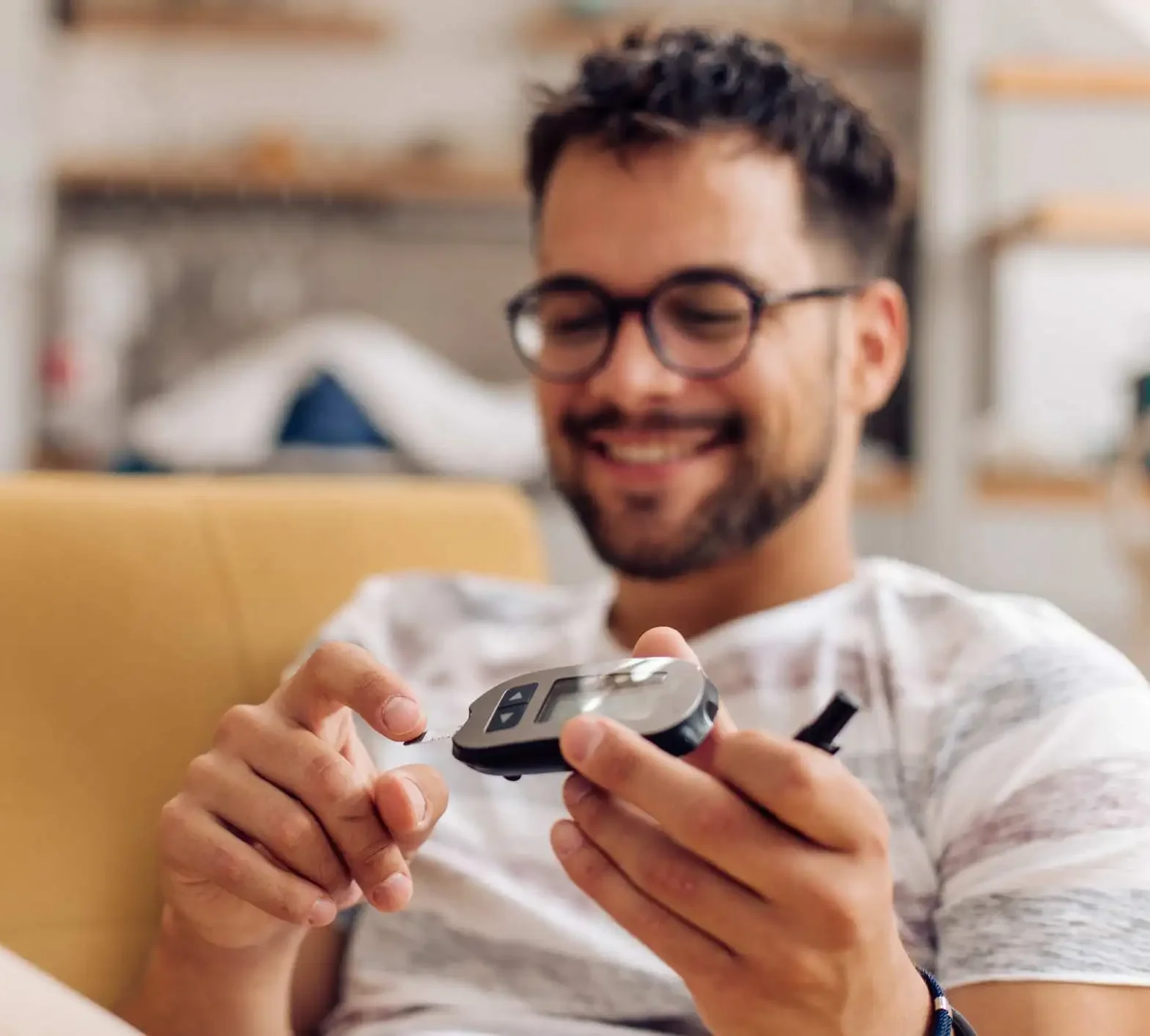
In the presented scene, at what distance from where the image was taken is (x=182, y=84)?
2320 millimetres

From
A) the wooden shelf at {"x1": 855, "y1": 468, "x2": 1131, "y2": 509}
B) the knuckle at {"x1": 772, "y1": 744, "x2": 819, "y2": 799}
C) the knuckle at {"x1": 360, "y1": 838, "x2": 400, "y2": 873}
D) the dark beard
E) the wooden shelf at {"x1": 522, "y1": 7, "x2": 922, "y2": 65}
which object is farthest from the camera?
the wooden shelf at {"x1": 522, "y1": 7, "x2": 922, "y2": 65}

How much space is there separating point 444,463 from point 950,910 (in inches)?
59.8

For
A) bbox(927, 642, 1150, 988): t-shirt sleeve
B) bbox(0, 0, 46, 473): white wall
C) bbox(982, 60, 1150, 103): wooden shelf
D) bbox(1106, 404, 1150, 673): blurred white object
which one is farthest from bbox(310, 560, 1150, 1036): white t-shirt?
bbox(982, 60, 1150, 103): wooden shelf

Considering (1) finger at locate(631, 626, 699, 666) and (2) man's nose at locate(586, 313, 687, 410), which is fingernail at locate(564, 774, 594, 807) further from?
(2) man's nose at locate(586, 313, 687, 410)

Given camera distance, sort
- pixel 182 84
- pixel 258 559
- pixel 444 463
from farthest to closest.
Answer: pixel 182 84 → pixel 444 463 → pixel 258 559

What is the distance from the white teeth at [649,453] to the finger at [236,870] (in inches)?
13.7

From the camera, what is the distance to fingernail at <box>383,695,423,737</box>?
453 mm

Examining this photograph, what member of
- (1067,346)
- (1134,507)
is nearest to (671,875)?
(1134,507)

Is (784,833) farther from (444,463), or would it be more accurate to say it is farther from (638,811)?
(444,463)

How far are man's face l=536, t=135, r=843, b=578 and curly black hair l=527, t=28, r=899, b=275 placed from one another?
1 centimetres

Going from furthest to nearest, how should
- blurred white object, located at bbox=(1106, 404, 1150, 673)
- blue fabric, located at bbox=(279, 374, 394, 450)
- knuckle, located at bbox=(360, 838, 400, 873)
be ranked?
blue fabric, located at bbox=(279, 374, 394, 450)
blurred white object, located at bbox=(1106, 404, 1150, 673)
knuckle, located at bbox=(360, 838, 400, 873)

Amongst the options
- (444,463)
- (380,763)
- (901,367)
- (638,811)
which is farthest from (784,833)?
(444,463)

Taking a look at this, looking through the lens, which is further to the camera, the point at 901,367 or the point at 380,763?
the point at 901,367

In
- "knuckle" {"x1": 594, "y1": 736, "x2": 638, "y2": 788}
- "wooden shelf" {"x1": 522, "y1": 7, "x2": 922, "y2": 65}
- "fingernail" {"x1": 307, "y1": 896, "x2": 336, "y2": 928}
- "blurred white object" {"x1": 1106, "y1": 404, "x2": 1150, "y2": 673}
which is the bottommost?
"blurred white object" {"x1": 1106, "y1": 404, "x2": 1150, "y2": 673}
